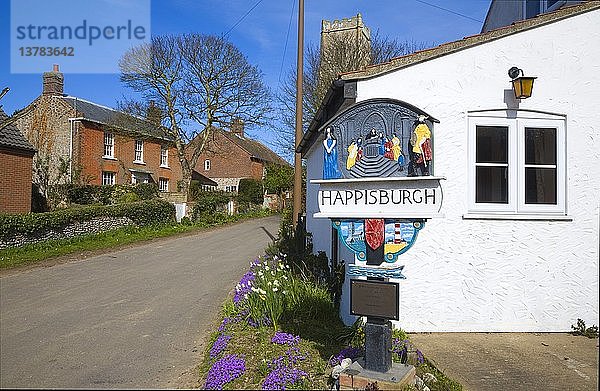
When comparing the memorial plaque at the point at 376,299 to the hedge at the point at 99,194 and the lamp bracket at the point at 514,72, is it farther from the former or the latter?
the hedge at the point at 99,194

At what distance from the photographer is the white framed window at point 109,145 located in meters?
32.5

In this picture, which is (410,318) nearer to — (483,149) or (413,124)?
(483,149)

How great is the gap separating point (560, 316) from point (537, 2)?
9.06m

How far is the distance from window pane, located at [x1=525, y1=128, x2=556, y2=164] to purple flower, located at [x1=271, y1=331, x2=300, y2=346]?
3959mm

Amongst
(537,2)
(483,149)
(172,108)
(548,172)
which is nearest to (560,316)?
(548,172)

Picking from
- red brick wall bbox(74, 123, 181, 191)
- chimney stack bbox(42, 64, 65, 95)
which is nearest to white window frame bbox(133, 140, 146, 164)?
red brick wall bbox(74, 123, 181, 191)

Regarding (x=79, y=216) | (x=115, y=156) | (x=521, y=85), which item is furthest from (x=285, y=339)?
(x=115, y=156)

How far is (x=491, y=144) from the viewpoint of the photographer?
707 centimetres

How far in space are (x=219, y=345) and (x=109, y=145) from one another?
96.2 feet

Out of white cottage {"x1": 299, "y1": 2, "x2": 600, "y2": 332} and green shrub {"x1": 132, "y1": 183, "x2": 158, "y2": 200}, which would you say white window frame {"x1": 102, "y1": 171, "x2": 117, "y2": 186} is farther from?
white cottage {"x1": 299, "y1": 2, "x2": 600, "y2": 332}

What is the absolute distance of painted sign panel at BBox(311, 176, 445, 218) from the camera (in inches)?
182

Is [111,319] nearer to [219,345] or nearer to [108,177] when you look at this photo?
[219,345]

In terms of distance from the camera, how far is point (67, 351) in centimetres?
623

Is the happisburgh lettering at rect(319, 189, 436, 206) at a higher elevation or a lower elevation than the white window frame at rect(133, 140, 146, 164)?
lower
